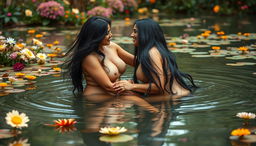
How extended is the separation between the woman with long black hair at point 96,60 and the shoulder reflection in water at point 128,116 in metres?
0.14

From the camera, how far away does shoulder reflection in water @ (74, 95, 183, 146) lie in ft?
10.0

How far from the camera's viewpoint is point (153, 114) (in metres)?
3.67

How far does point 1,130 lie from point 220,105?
69.3 inches

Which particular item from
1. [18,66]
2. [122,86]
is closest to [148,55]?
[122,86]

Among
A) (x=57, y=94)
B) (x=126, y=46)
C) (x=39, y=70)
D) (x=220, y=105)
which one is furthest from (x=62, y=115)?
(x=126, y=46)

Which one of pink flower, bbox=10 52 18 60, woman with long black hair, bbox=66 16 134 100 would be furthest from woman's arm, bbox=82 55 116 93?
→ pink flower, bbox=10 52 18 60

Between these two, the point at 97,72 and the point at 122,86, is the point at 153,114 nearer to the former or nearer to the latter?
the point at 122,86

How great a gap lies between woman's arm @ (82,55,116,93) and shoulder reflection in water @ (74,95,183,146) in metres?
0.11

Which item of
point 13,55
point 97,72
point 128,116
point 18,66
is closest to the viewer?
point 128,116

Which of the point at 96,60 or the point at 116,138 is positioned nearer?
the point at 116,138

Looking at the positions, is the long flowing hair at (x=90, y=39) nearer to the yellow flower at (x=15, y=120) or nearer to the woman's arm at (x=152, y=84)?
the woman's arm at (x=152, y=84)

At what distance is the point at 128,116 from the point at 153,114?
0.65ft

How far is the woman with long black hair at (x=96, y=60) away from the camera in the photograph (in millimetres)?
4344

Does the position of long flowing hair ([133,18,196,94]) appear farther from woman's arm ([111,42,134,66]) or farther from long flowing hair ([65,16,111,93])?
woman's arm ([111,42,134,66])
